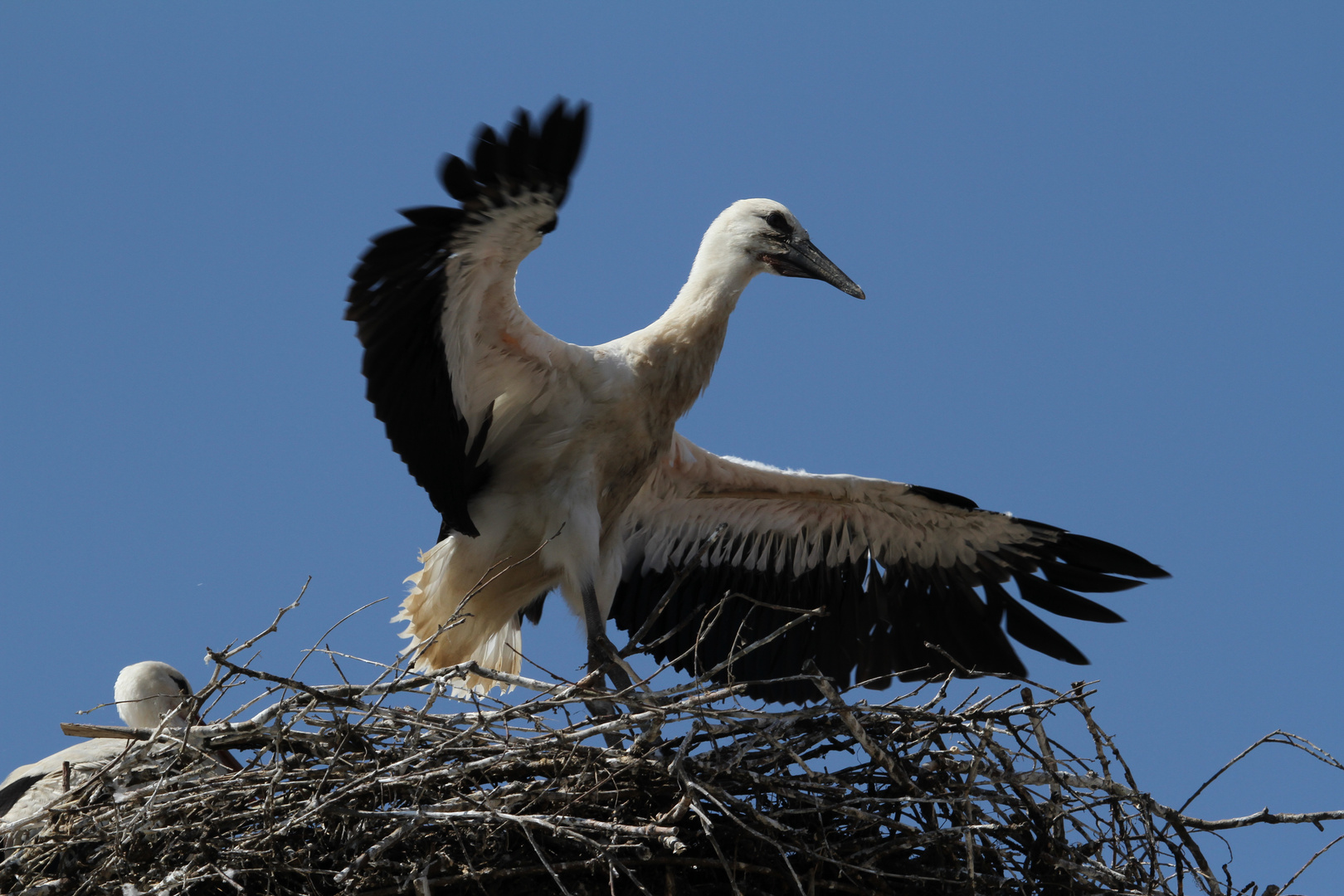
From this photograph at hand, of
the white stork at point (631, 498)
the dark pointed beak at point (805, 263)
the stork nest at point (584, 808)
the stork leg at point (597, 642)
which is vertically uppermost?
the dark pointed beak at point (805, 263)

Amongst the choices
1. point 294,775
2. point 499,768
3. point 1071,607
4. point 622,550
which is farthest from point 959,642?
point 294,775

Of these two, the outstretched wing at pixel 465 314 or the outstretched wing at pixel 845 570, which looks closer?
the outstretched wing at pixel 465 314

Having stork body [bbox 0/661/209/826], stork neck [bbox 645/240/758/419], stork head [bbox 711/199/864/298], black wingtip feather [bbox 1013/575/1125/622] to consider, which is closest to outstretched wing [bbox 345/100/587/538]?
stork neck [bbox 645/240/758/419]

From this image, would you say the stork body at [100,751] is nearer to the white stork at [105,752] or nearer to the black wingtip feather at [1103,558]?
the white stork at [105,752]

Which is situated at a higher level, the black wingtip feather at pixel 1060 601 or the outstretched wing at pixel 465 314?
the outstretched wing at pixel 465 314

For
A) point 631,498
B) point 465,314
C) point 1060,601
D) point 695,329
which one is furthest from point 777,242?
point 1060,601

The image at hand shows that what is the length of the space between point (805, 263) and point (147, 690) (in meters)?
3.36

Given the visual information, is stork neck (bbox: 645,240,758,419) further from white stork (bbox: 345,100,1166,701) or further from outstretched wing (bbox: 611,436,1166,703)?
outstretched wing (bbox: 611,436,1166,703)

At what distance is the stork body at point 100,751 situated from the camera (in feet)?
14.8

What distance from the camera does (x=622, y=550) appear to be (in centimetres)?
602

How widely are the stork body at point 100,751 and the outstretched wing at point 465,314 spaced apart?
122cm

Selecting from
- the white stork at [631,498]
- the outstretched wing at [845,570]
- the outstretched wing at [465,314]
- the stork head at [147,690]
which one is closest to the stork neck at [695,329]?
the white stork at [631,498]

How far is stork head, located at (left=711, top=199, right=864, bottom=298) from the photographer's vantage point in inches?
229

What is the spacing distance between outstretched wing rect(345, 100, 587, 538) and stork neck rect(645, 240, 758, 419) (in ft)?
1.51
